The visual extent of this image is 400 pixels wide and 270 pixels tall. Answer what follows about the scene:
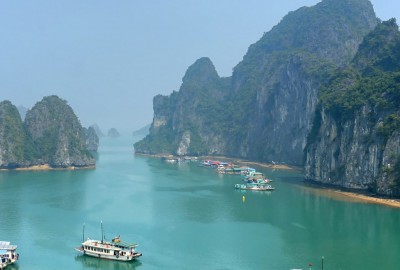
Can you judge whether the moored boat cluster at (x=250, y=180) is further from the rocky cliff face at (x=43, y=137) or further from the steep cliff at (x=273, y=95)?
the rocky cliff face at (x=43, y=137)

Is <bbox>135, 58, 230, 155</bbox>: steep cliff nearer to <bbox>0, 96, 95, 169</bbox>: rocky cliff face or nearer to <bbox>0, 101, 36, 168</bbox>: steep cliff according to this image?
<bbox>0, 96, 95, 169</bbox>: rocky cliff face

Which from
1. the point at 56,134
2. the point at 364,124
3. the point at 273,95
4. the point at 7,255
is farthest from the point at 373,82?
the point at 56,134

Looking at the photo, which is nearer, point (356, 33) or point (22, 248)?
point (22, 248)

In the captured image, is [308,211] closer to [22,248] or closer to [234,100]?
[22,248]

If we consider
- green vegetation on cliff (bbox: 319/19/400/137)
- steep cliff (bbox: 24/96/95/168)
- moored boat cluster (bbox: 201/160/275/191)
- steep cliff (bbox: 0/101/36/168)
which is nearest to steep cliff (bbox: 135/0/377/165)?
green vegetation on cliff (bbox: 319/19/400/137)

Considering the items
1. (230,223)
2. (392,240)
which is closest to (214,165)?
(230,223)

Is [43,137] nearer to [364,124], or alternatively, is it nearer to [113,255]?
[364,124]
